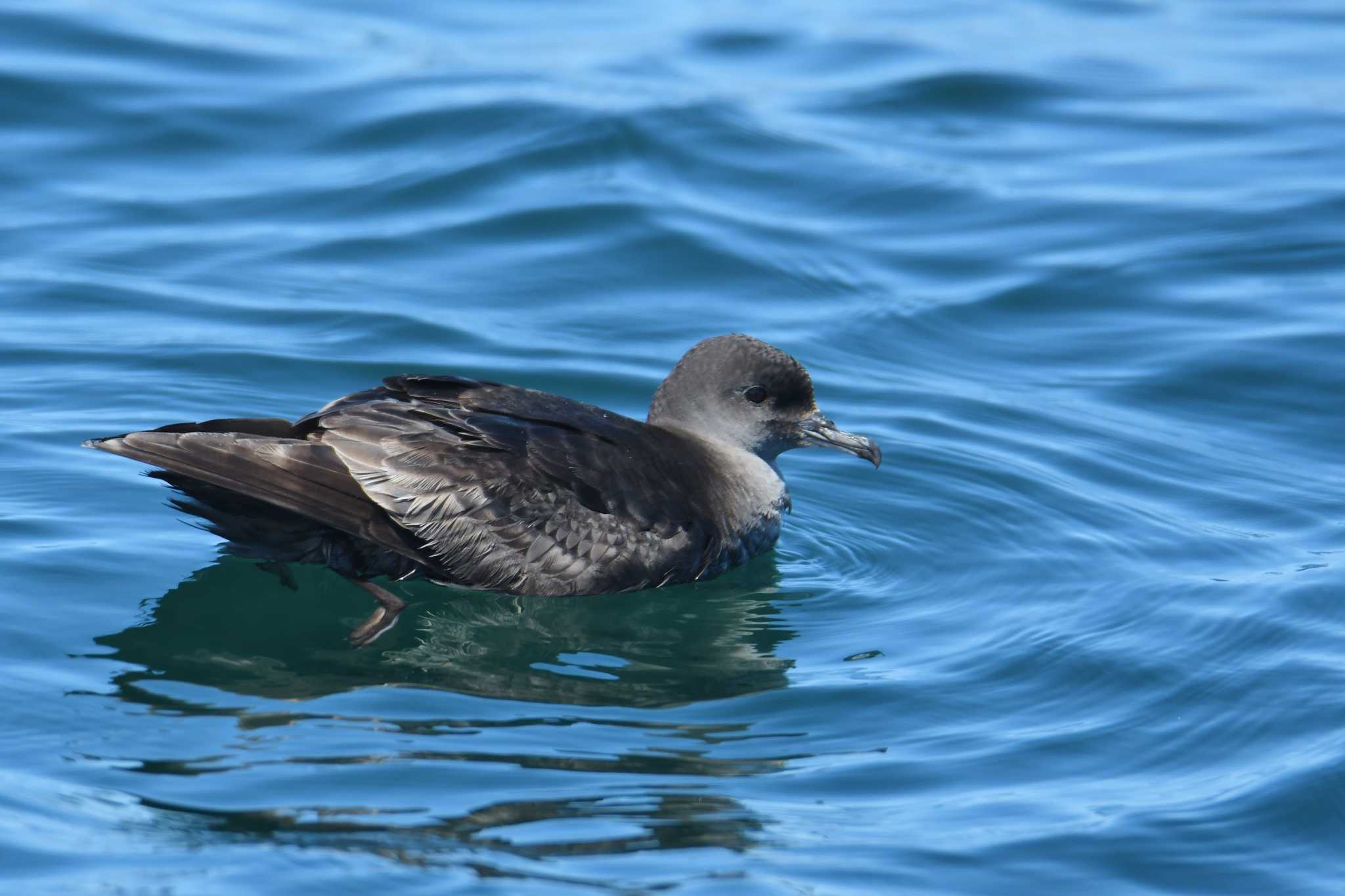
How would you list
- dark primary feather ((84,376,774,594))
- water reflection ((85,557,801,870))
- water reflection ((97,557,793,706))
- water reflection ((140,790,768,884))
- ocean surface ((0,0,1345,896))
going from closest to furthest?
water reflection ((140,790,768,884)), water reflection ((85,557,801,870)), ocean surface ((0,0,1345,896)), water reflection ((97,557,793,706)), dark primary feather ((84,376,774,594))

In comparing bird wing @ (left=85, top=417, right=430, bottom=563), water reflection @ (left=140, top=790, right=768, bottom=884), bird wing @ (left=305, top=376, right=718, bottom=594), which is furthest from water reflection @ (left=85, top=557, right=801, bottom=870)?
bird wing @ (left=85, top=417, right=430, bottom=563)

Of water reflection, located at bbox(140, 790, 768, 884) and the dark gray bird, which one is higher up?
the dark gray bird

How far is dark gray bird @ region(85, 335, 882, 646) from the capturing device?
687cm

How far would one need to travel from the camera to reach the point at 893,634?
729 cm

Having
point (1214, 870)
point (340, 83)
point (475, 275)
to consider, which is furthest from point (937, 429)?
point (340, 83)

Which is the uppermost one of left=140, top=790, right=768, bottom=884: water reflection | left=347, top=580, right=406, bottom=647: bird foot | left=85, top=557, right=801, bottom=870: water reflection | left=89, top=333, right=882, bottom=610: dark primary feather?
left=89, top=333, right=882, bottom=610: dark primary feather

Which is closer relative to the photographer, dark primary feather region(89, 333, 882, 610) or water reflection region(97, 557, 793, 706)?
water reflection region(97, 557, 793, 706)

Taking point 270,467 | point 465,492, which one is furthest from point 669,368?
point 270,467

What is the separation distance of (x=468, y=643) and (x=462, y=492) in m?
0.58

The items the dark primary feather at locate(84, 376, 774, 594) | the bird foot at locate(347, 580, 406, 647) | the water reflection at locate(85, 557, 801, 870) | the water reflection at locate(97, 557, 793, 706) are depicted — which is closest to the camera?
the water reflection at locate(85, 557, 801, 870)

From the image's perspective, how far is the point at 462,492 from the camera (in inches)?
283

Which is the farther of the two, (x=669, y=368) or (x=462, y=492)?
(x=669, y=368)

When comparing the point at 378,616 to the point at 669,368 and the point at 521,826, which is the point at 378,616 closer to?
the point at 521,826

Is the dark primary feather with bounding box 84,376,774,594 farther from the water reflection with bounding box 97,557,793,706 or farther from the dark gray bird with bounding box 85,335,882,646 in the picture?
the water reflection with bounding box 97,557,793,706
